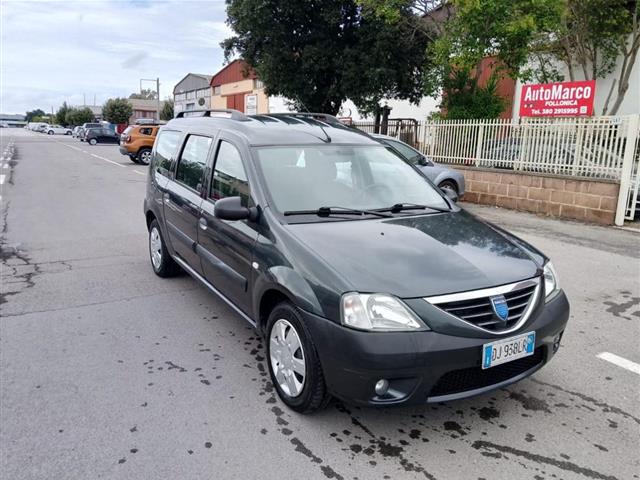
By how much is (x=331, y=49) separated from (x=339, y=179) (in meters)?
16.9

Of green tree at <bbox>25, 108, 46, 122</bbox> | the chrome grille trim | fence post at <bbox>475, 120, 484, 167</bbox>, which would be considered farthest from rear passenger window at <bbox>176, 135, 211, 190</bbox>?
green tree at <bbox>25, 108, 46, 122</bbox>

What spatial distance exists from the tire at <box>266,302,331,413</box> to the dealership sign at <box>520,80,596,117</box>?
1016cm

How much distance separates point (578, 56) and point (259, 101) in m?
28.8

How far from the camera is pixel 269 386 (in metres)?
3.50

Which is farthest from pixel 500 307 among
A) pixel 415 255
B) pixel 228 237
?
pixel 228 237

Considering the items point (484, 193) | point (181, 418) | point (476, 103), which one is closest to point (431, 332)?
point (181, 418)

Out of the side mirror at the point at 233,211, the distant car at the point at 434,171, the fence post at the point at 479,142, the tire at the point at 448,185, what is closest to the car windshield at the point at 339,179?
the side mirror at the point at 233,211

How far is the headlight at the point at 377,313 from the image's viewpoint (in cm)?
266

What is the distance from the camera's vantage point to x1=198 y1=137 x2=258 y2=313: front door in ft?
11.9

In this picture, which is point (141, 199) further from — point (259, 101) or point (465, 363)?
point (259, 101)

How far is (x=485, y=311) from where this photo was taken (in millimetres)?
2787

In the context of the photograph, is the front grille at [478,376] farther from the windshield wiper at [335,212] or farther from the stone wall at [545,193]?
the stone wall at [545,193]

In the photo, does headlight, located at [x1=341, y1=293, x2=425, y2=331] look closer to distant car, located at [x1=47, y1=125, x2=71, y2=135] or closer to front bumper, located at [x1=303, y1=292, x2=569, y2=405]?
front bumper, located at [x1=303, y1=292, x2=569, y2=405]

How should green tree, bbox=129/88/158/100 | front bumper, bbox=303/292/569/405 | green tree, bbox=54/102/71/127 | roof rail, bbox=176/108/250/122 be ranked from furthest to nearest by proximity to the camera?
green tree, bbox=129/88/158/100 < green tree, bbox=54/102/71/127 < roof rail, bbox=176/108/250/122 < front bumper, bbox=303/292/569/405
